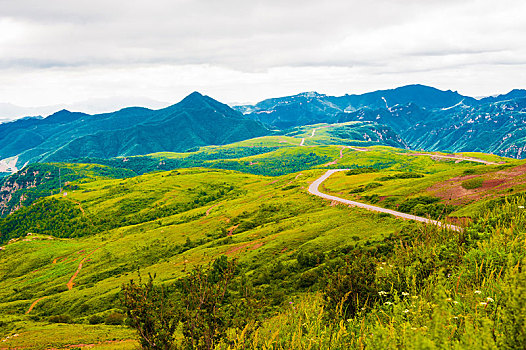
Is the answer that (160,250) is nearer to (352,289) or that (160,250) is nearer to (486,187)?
(486,187)

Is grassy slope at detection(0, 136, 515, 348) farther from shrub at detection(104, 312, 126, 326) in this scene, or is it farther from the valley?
shrub at detection(104, 312, 126, 326)

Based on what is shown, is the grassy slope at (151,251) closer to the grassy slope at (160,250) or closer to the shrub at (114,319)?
the grassy slope at (160,250)

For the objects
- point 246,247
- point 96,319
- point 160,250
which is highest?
point 246,247

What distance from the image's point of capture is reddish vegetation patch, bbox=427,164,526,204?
61.3 m

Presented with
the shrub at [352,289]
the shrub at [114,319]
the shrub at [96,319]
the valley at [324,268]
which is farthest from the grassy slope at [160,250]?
the shrub at [352,289]

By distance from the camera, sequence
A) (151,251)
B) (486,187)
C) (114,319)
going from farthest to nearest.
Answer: (151,251), (486,187), (114,319)

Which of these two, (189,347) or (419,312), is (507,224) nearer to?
(419,312)

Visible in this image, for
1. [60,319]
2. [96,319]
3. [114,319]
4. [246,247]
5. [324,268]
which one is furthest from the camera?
[246,247]

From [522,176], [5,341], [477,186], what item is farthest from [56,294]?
[522,176]

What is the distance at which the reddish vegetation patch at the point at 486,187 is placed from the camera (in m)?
61.3

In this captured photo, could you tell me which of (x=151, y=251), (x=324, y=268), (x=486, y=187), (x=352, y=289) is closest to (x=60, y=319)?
(x=151, y=251)

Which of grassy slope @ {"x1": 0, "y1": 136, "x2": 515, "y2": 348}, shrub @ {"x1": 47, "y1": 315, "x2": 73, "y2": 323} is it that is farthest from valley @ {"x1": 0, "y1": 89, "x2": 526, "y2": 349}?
grassy slope @ {"x1": 0, "y1": 136, "x2": 515, "y2": 348}

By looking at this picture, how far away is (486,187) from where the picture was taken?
6588 centimetres

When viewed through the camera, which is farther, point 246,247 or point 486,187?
point 246,247
